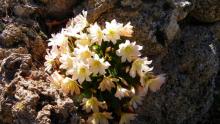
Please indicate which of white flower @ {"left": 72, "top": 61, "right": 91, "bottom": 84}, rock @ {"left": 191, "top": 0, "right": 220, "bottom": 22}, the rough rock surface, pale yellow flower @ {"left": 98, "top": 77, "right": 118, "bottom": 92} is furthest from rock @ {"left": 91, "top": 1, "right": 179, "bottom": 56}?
white flower @ {"left": 72, "top": 61, "right": 91, "bottom": 84}

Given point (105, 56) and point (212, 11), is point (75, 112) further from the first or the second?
point (212, 11)

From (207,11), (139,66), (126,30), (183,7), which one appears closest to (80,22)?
(126,30)

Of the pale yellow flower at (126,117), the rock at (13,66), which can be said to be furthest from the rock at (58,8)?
the pale yellow flower at (126,117)

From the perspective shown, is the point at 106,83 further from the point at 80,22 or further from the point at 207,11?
the point at 207,11

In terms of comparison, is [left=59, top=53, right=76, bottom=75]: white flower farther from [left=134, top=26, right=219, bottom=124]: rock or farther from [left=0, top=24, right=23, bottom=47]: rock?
[left=134, top=26, right=219, bottom=124]: rock

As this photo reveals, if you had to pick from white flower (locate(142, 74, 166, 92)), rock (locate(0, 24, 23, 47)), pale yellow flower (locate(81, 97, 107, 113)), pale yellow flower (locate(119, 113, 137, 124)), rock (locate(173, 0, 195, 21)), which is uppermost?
rock (locate(173, 0, 195, 21))

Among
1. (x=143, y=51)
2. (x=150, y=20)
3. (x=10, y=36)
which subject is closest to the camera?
(x=10, y=36)
